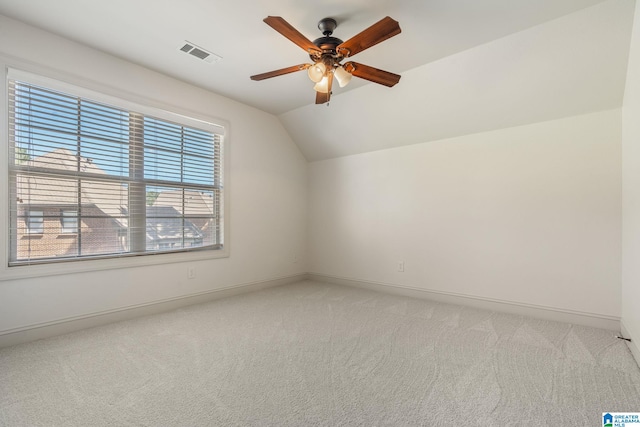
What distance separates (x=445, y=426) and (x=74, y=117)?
11.9 feet

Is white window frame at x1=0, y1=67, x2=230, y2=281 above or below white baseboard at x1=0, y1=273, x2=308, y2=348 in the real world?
above

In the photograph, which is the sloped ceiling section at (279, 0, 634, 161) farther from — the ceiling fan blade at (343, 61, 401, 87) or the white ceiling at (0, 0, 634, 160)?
the ceiling fan blade at (343, 61, 401, 87)

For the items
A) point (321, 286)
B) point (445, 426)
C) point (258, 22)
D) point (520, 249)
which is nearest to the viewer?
point (445, 426)

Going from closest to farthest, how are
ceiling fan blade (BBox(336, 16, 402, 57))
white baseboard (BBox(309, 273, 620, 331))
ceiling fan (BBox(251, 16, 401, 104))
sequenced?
ceiling fan blade (BBox(336, 16, 402, 57)) → ceiling fan (BBox(251, 16, 401, 104)) → white baseboard (BBox(309, 273, 620, 331))

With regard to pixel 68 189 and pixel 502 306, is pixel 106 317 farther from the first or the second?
pixel 502 306

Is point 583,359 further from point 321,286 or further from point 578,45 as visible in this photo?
point 321,286

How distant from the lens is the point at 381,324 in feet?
9.04

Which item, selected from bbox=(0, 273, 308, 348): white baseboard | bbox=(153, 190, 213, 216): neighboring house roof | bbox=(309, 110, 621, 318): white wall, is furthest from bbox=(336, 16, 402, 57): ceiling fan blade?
bbox=(0, 273, 308, 348): white baseboard

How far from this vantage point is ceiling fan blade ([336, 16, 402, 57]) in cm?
172

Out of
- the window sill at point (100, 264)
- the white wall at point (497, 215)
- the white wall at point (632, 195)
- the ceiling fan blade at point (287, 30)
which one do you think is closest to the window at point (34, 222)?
the window sill at point (100, 264)

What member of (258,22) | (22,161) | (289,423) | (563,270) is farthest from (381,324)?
(22,161)
